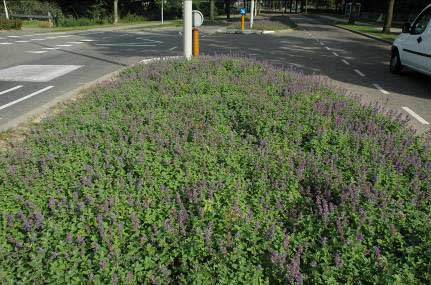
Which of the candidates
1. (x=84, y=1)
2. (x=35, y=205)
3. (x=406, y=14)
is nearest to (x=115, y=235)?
(x=35, y=205)

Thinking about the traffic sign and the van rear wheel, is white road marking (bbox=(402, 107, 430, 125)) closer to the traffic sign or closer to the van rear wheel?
the van rear wheel

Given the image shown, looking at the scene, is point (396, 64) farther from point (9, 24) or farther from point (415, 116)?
point (9, 24)

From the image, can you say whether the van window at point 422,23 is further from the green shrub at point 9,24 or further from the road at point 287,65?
the green shrub at point 9,24

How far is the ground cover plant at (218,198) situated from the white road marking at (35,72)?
584 cm

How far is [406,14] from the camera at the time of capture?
49.3 metres

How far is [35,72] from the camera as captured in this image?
1198 cm

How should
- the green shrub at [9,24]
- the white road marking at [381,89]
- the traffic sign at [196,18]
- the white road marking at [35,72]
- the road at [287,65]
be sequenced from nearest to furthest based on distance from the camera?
the road at [287,65]
the white road marking at [381,89]
the white road marking at [35,72]
the traffic sign at [196,18]
the green shrub at [9,24]

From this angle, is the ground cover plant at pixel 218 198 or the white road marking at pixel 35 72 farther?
the white road marking at pixel 35 72

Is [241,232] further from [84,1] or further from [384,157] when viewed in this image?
[84,1]

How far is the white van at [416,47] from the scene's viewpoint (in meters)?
10.5

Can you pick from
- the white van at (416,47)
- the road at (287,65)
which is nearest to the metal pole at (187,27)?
the road at (287,65)

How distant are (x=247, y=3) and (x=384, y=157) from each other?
118 m

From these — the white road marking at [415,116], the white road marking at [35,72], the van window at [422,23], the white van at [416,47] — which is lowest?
A: the white road marking at [35,72]

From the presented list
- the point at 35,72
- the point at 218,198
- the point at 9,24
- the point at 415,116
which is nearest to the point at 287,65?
the point at 415,116
